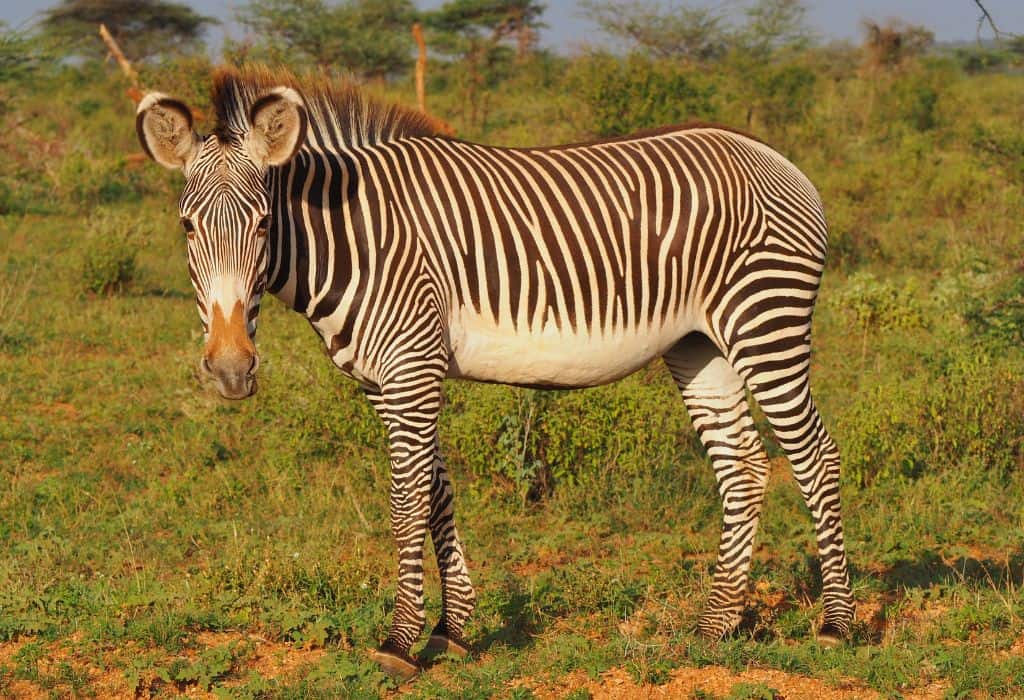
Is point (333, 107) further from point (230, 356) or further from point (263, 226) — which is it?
point (230, 356)

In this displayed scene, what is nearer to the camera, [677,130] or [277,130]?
[277,130]

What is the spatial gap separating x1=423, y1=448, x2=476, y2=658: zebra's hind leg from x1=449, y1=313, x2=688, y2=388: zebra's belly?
0.48 m

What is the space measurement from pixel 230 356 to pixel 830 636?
9.72ft

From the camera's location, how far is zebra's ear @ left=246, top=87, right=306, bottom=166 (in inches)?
175

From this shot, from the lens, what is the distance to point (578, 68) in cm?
1800

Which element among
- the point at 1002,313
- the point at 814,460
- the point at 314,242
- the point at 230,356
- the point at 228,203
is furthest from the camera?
the point at 1002,313

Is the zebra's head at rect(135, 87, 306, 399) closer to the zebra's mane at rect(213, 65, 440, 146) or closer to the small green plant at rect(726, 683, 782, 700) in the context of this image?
the zebra's mane at rect(213, 65, 440, 146)

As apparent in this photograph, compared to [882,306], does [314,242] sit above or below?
above

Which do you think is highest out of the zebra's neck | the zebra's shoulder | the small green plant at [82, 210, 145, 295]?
the zebra's shoulder

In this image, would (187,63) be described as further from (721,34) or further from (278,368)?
(721,34)

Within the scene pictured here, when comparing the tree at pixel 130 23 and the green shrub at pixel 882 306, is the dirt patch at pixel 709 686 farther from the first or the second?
the tree at pixel 130 23

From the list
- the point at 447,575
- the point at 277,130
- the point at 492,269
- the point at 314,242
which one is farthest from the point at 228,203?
the point at 447,575

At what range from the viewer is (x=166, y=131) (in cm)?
444

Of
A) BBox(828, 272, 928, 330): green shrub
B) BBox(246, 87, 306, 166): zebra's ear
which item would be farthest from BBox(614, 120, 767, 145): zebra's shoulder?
BBox(828, 272, 928, 330): green shrub
